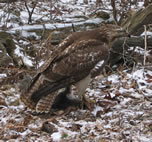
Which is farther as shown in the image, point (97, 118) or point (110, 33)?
point (110, 33)

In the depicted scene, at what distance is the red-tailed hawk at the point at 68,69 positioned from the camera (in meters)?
4.73

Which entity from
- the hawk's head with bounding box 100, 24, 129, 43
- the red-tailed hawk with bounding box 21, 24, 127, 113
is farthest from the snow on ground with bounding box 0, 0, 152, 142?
the hawk's head with bounding box 100, 24, 129, 43

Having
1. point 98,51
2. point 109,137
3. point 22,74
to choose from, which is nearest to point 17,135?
point 109,137

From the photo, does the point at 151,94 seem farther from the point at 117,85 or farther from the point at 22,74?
the point at 22,74

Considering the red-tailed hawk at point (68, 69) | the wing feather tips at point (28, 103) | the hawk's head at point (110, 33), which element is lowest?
the wing feather tips at point (28, 103)

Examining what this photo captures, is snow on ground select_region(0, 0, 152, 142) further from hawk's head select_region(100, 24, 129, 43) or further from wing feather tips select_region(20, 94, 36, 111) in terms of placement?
hawk's head select_region(100, 24, 129, 43)

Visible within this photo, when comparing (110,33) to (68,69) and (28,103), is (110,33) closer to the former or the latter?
(68,69)

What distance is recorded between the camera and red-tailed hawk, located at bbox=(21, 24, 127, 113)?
473cm

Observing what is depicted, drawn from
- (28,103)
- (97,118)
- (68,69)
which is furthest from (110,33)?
(28,103)

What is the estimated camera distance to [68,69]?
4777 millimetres

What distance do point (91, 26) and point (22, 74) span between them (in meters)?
2.98

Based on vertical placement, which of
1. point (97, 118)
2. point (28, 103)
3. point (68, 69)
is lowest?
point (97, 118)

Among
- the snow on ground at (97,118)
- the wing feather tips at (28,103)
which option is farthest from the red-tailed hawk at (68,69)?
the snow on ground at (97,118)

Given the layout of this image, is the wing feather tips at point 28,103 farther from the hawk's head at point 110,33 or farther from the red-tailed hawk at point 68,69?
the hawk's head at point 110,33
